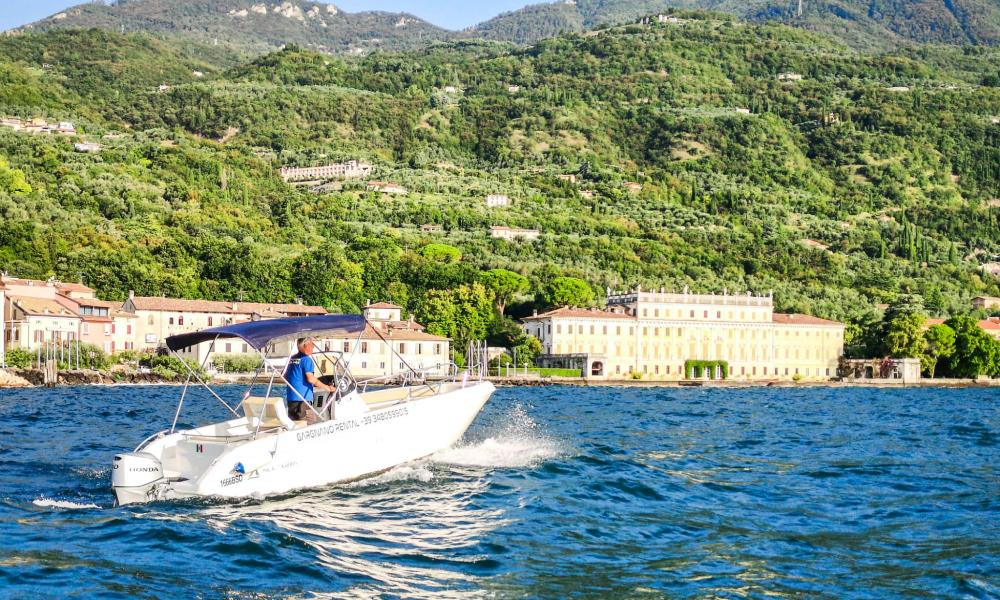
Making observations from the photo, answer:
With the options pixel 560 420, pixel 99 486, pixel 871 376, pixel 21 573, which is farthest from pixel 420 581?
pixel 871 376

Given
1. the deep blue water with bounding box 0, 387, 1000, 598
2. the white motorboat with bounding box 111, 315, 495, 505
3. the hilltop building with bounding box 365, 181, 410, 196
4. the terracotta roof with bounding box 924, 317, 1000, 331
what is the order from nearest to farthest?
the deep blue water with bounding box 0, 387, 1000, 598, the white motorboat with bounding box 111, 315, 495, 505, the terracotta roof with bounding box 924, 317, 1000, 331, the hilltop building with bounding box 365, 181, 410, 196

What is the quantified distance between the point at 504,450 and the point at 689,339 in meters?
94.2

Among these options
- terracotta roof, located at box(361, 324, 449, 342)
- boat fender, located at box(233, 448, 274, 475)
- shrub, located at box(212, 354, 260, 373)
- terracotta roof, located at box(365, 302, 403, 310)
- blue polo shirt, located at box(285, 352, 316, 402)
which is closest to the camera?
boat fender, located at box(233, 448, 274, 475)

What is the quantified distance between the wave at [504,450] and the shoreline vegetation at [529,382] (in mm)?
52975

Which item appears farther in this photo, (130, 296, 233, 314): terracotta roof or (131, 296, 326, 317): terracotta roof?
(131, 296, 326, 317): terracotta roof

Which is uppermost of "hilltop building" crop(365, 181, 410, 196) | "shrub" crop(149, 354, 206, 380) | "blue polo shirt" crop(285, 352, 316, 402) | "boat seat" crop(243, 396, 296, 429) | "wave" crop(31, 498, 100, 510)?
"hilltop building" crop(365, 181, 410, 196)

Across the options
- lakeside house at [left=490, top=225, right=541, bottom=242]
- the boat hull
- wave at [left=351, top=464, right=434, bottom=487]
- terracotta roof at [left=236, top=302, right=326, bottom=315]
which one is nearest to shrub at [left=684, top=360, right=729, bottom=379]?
terracotta roof at [left=236, top=302, right=326, bottom=315]

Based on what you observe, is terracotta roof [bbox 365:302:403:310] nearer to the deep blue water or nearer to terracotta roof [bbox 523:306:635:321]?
terracotta roof [bbox 523:306:635:321]

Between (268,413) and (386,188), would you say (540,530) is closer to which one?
(268,413)

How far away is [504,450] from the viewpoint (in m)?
24.4

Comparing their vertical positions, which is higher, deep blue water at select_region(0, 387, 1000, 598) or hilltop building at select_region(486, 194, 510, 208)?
hilltop building at select_region(486, 194, 510, 208)

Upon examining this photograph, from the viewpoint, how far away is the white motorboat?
17.3 m

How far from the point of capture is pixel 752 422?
40219 mm

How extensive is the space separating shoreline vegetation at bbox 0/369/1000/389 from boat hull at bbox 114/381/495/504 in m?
60.2
